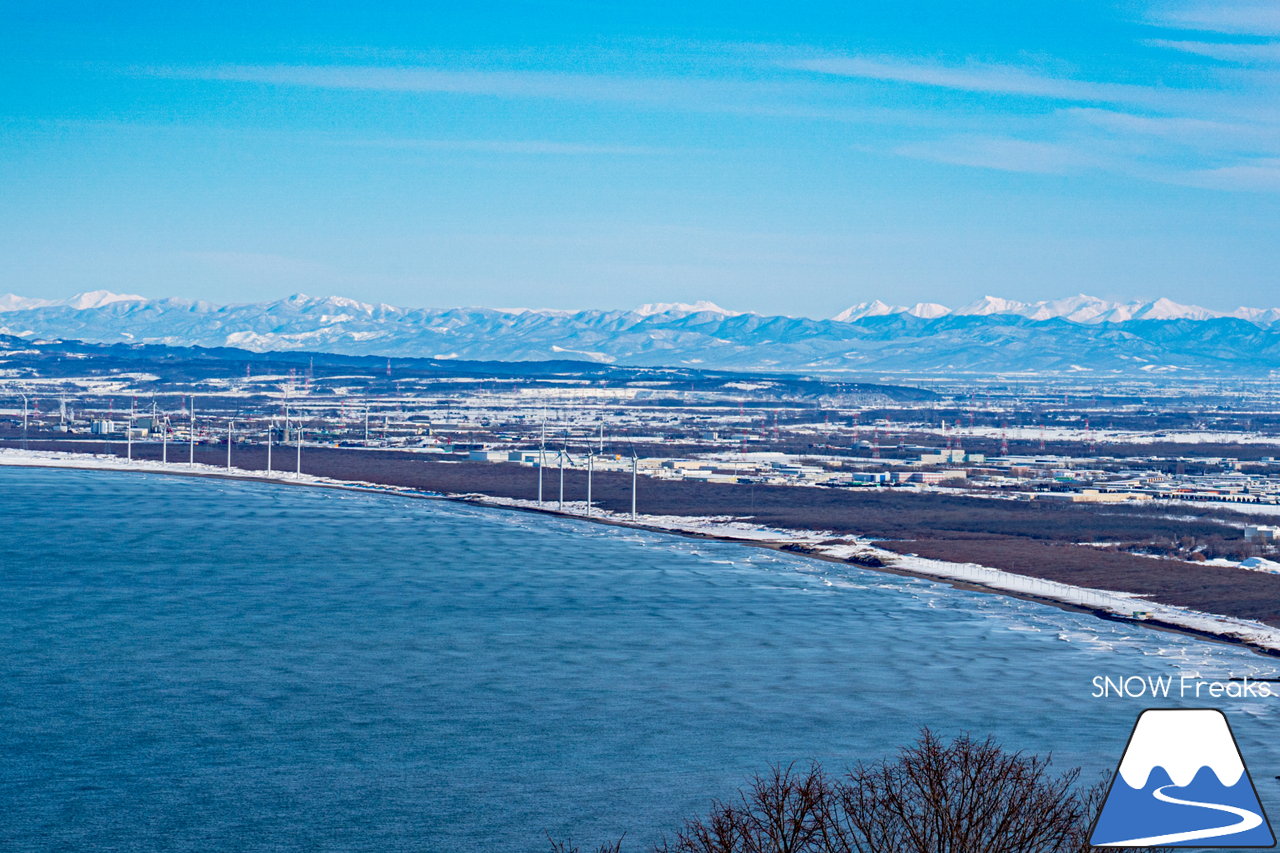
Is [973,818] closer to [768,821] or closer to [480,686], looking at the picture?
[768,821]

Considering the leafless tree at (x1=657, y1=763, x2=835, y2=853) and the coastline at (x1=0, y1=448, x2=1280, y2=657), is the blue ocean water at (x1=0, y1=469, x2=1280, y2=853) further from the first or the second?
the coastline at (x1=0, y1=448, x2=1280, y2=657)

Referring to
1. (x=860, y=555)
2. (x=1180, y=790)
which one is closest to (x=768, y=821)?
(x=1180, y=790)

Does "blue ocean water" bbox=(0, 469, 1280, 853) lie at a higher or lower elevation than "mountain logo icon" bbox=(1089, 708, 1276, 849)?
lower

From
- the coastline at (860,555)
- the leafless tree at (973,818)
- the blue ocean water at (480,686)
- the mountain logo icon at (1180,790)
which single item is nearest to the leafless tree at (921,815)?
the leafless tree at (973,818)

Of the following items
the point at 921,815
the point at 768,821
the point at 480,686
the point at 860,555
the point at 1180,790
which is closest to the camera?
the point at 1180,790

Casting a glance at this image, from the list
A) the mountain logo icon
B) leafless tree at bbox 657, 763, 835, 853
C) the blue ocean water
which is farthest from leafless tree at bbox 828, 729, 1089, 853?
the mountain logo icon

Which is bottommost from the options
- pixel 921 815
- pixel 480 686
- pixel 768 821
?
pixel 480 686

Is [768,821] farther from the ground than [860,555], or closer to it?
farther from the ground

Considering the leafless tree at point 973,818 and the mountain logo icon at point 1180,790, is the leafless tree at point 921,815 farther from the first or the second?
the mountain logo icon at point 1180,790
